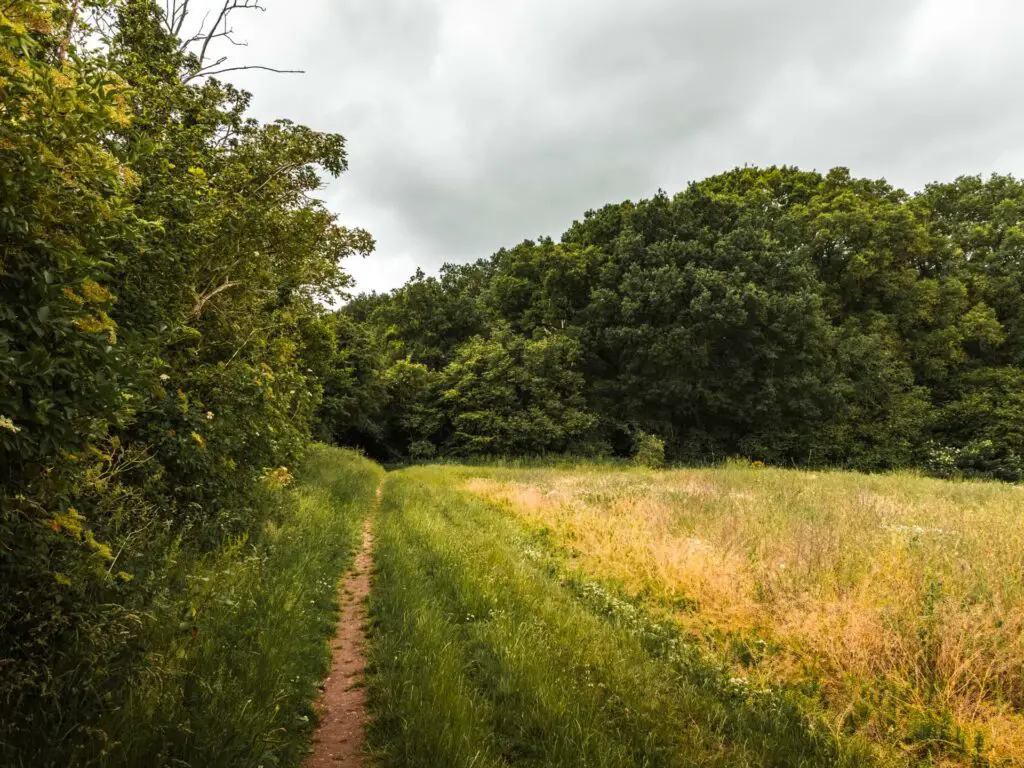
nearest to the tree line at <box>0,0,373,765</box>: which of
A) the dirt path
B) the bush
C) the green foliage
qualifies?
the dirt path

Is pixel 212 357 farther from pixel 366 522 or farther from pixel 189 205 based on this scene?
pixel 366 522

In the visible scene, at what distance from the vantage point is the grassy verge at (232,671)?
288 centimetres

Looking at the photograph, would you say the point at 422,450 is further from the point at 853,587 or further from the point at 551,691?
the point at 551,691

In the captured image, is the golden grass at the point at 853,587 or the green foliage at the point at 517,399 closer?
the golden grass at the point at 853,587

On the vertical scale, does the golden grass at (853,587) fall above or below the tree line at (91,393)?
below

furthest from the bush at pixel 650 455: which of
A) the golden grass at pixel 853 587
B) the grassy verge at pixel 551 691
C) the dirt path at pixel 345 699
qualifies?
the dirt path at pixel 345 699

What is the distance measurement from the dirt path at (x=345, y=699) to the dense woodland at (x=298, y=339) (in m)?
1.34

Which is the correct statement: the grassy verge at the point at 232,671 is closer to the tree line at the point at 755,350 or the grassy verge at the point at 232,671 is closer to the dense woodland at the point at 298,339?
the dense woodland at the point at 298,339

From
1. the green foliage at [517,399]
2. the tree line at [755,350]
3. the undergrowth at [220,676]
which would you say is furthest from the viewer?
the green foliage at [517,399]

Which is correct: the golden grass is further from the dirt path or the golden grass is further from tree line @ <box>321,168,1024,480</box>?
tree line @ <box>321,168,1024,480</box>

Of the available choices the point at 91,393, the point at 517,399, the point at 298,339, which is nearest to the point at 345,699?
the point at 91,393

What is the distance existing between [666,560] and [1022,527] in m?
6.68

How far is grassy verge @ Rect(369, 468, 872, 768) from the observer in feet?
11.4

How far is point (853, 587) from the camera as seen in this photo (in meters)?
5.79
